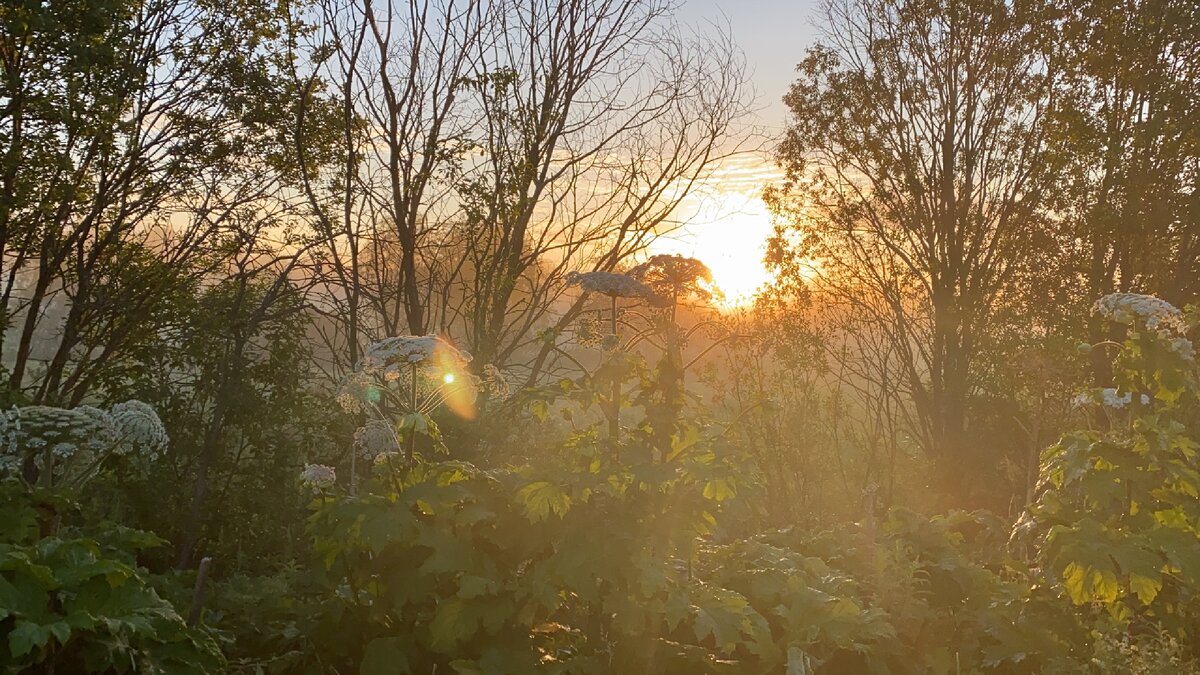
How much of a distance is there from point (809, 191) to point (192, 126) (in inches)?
341

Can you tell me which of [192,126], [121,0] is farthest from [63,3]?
[192,126]

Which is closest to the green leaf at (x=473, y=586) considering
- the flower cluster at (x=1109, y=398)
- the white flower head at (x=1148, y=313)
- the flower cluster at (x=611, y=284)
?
the flower cluster at (x=611, y=284)

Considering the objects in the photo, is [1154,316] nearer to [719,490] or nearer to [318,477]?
[719,490]

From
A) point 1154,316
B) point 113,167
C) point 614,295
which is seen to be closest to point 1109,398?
point 1154,316

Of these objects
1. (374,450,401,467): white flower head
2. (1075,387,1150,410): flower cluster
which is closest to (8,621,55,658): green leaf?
(374,450,401,467): white flower head

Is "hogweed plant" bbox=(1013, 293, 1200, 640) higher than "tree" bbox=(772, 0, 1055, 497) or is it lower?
lower

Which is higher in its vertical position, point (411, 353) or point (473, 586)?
point (411, 353)

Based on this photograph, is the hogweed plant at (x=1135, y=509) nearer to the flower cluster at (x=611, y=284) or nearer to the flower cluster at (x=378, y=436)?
the flower cluster at (x=611, y=284)

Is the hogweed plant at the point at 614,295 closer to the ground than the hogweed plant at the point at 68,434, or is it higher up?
higher up

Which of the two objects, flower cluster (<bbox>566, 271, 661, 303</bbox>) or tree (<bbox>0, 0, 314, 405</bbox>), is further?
tree (<bbox>0, 0, 314, 405</bbox>)

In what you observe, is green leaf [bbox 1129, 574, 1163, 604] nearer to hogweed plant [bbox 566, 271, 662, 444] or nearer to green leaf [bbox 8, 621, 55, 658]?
hogweed plant [bbox 566, 271, 662, 444]

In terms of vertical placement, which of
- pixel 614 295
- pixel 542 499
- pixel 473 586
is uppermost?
pixel 614 295

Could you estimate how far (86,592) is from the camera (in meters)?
3.31

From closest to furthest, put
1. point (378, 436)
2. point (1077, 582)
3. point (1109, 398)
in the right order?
point (1077, 582), point (378, 436), point (1109, 398)
